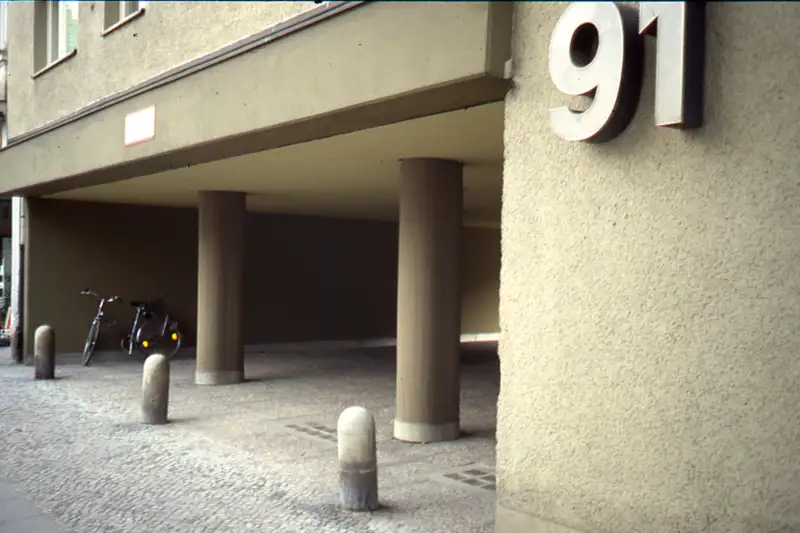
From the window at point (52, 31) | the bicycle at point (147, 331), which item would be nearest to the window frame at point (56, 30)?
the window at point (52, 31)

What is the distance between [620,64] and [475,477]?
402 cm

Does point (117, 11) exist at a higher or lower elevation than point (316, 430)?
higher

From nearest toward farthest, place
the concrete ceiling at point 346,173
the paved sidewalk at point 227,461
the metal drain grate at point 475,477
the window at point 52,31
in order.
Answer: the paved sidewalk at point 227,461 → the metal drain grate at point 475,477 → the concrete ceiling at point 346,173 → the window at point 52,31

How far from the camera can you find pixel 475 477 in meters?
6.79

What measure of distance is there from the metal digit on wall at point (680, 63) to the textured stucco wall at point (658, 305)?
7 cm

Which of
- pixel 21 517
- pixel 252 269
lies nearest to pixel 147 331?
pixel 252 269

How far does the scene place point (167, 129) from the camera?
829 centimetres

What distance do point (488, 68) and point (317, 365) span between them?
34.4 feet

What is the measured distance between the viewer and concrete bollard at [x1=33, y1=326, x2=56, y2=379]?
12.3m

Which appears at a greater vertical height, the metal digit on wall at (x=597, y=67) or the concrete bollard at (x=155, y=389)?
the metal digit on wall at (x=597, y=67)

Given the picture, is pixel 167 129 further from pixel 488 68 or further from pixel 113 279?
pixel 113 279

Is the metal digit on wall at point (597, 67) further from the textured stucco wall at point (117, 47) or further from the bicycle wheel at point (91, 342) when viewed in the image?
the bicycle wheel at point (91, 342)

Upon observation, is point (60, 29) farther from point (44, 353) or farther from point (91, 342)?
point (44, 353)

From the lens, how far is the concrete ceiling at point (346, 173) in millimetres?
6695
